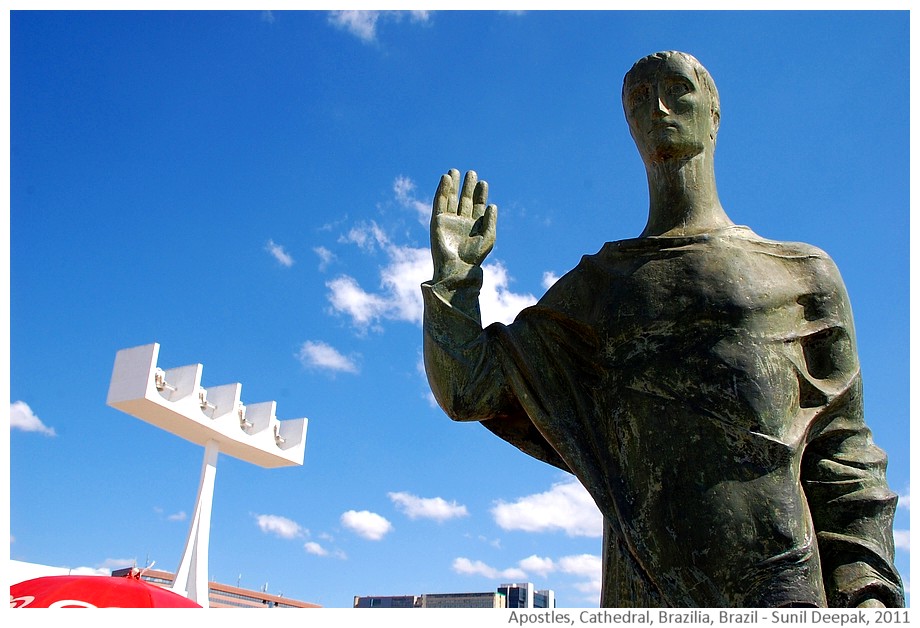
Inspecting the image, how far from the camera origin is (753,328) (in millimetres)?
3465

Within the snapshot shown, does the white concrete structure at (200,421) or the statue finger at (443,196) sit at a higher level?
the white concrete structure at (200,421)

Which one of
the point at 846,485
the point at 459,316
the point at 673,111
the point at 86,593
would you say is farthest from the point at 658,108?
the point at 86,593

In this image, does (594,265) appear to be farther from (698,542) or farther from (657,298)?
(698,542)

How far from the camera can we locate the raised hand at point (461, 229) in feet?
14.0

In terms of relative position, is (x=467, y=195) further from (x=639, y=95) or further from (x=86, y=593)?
(x=86, y=593)

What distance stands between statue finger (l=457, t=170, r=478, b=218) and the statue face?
105 centimetres

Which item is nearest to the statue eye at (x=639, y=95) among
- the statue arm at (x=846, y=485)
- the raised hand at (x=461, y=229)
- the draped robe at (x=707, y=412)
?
the draped robe at (x=707, y=412)

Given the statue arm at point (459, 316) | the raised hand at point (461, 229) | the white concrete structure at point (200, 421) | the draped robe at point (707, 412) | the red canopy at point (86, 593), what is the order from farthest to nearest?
the white concrete structure at point (200, 421), the red canopy at point (86, 593), the raised hand at point (461, 229), the statue arm at point (459, 316), the draped robe at point (707, 412)

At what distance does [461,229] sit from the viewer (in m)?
4.46

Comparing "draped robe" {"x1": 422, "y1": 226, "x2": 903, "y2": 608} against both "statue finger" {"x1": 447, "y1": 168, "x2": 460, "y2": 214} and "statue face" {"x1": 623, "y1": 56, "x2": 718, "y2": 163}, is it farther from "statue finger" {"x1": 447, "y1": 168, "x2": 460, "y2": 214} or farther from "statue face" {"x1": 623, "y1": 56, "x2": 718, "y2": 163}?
"statue finger" {"x1": 447, "y1": 168, "x2": 460, "y2": 214}

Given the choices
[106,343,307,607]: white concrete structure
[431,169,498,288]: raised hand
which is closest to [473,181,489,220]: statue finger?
[431,169,498,288]: raised hand

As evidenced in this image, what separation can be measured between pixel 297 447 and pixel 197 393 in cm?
428

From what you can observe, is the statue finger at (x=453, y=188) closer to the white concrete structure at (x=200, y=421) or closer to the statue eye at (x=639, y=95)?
the statue eye at (x=639, y=95)
